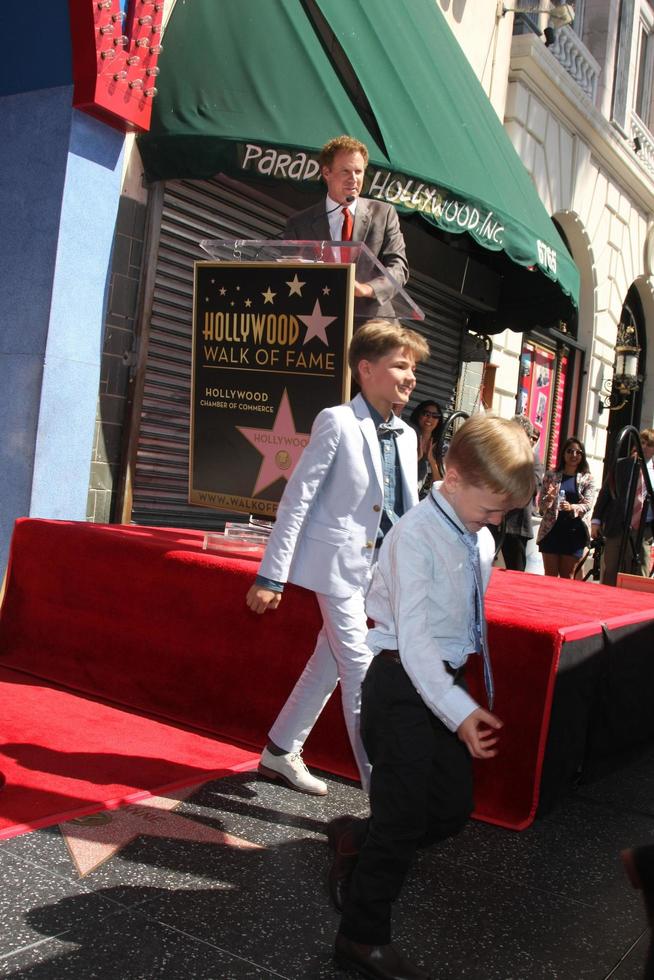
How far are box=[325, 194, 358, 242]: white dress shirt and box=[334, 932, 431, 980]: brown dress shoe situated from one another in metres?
3.31

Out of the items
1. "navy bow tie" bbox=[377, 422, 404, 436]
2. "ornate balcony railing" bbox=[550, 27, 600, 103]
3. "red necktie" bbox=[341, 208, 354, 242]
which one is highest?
"ornate balcony railing" bbox=[550, 27, 600, 103]

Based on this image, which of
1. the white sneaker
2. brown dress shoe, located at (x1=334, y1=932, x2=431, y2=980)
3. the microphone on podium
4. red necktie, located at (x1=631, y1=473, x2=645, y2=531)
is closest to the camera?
brown dress shoe, located at (x1=334, y1=932, x2=431, y2=980)

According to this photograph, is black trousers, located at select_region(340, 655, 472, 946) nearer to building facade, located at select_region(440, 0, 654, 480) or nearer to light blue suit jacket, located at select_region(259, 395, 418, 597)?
light blue suit jacket, located at select_region(259, 395, 418, 597)

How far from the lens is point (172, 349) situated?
7355 millimetres

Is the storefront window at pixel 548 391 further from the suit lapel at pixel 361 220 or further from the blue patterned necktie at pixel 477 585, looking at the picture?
the blue patterned necktie at pixel 477 585

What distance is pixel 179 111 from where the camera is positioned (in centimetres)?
651

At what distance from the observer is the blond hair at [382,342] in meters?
3.57

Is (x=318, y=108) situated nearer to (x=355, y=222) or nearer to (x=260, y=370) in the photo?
(x=355, y=222)

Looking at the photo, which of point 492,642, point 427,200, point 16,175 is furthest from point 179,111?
point 492,642

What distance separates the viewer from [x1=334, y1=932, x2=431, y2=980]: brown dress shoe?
96.1 inches

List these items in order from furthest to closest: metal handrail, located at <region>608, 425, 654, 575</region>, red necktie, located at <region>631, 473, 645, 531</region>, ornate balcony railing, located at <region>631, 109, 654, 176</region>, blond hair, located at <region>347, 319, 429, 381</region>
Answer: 1. ornate balcony railing, located at <region>631, 109, 654, 176</region>
2. red necktie, located at <region>631, 473, 645, 531</region>
3. metal handrail, located at <region>608, 425, 654, 575</region>
4. blond hair, located at <region>347, 319, 429, 381</region>

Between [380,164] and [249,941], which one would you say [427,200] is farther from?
[249,941]

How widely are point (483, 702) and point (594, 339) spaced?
12045 millimetres

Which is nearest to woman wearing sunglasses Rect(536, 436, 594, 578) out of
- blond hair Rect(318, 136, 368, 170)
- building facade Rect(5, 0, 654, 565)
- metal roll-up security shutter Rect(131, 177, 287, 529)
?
building facade Rect(5, 0, 654, 565)
